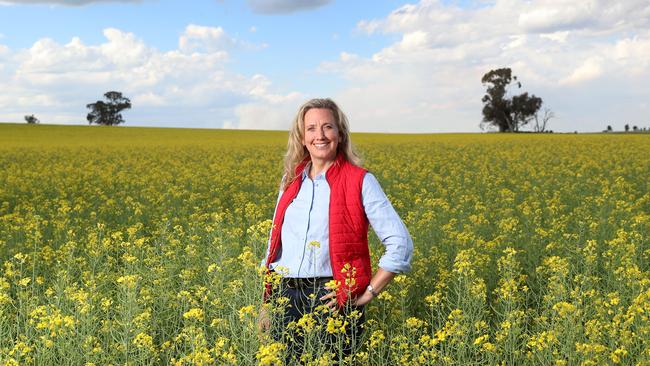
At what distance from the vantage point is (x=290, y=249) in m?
4.25

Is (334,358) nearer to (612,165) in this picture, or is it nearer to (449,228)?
(449,228)

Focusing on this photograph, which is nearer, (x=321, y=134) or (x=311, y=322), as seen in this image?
(x=311, y=322)

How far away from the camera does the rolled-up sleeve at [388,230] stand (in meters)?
3.93

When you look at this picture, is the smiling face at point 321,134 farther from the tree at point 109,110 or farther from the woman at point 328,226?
the tree at point 109,110

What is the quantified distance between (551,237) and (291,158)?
18.2 feet

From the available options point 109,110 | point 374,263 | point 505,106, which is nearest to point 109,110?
point 109,110

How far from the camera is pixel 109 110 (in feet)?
326

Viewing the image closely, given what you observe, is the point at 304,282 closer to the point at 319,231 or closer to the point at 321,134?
the point at 319,231

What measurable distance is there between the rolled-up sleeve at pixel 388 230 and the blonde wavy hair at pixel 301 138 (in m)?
0.30

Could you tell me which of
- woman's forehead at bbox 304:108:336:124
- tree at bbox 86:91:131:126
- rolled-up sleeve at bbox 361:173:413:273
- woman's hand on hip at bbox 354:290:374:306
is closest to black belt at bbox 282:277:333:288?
woman's hand on hip at bbox 354:290:374:306

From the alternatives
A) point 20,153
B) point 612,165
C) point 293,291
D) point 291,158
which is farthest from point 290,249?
point 20,153

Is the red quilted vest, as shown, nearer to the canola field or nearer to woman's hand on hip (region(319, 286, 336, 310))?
woman's hand on hip (region(319, 286, 336, 310))

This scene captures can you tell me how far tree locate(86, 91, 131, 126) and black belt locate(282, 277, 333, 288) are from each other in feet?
326

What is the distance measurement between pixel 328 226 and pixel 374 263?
3343 millimetres
